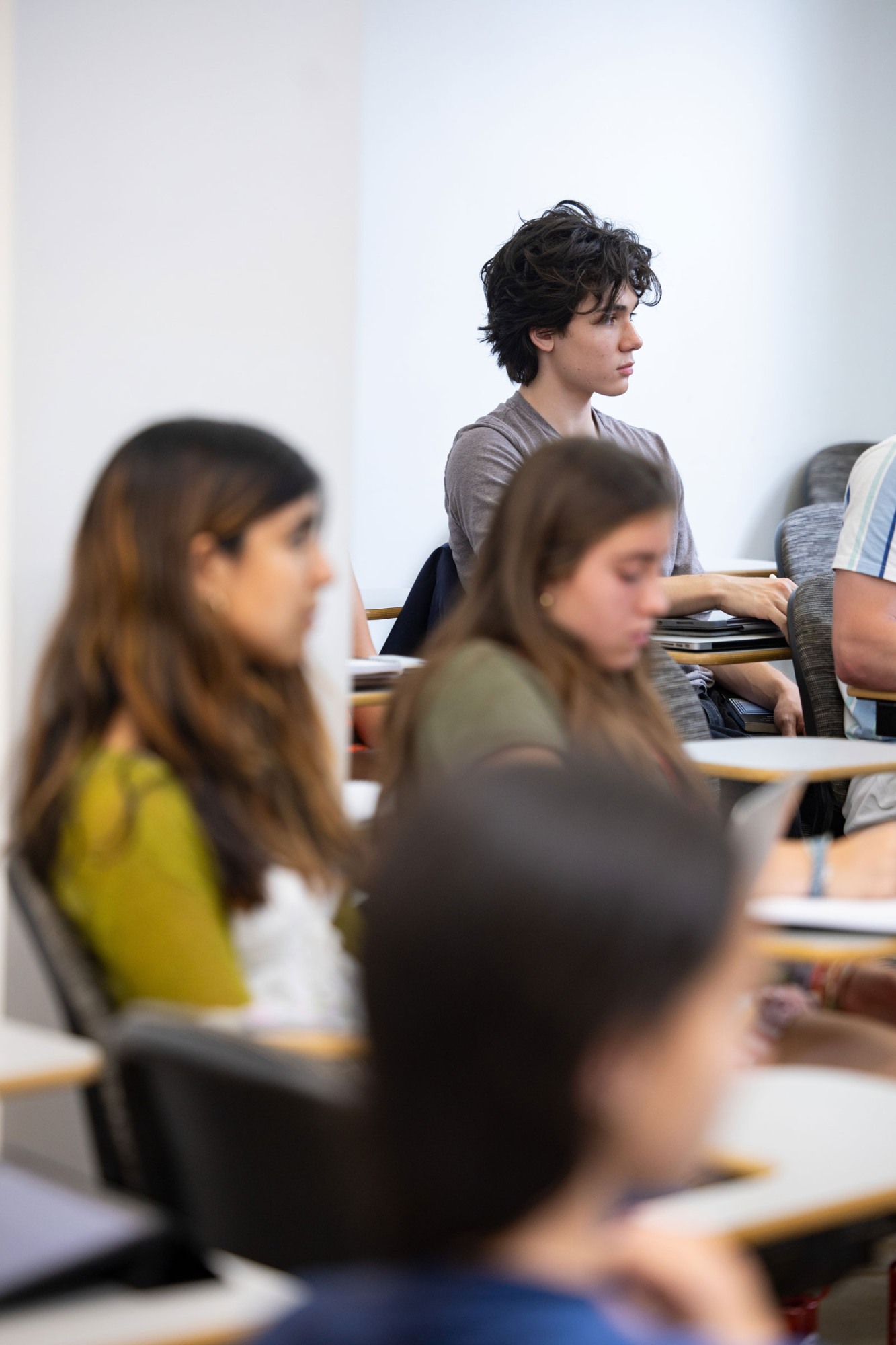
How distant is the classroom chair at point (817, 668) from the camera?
2.96 meters

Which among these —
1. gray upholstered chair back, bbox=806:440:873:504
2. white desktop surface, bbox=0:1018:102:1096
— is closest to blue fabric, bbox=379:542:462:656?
white desktop surface, bbox=0:1018:102:1096

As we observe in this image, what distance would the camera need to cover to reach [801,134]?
5.54m

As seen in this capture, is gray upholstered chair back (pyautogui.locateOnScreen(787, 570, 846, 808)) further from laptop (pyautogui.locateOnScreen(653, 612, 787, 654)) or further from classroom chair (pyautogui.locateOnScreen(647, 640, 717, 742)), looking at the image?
classroom chair (pyautogui.locateOnScreen(647, 640, 717, 742))

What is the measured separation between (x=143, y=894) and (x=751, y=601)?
2101 mm

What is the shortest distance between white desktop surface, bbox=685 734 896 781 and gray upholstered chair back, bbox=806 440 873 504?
3.25 metres

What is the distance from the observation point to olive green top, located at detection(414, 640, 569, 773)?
169 cm

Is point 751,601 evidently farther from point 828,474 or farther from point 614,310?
point 828,474

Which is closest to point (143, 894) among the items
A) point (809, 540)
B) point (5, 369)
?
point (5, 369)

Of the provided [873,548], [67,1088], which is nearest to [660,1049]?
[67,1088]

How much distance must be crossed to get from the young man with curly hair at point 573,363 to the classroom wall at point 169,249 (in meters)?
1.12

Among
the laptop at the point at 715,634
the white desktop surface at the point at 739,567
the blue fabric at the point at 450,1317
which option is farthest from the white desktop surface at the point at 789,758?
the blue fabric at the point at 450,1317

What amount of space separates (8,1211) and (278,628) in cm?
61

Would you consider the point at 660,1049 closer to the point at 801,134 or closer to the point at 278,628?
the point at 278,628

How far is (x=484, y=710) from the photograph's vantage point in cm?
173
